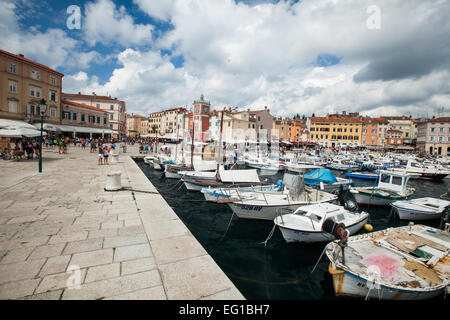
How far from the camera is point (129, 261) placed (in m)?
4.35

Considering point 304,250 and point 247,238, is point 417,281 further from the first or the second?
point 247,238

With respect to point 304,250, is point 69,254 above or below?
above

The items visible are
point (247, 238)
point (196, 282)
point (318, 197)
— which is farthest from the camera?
point (318, 197)

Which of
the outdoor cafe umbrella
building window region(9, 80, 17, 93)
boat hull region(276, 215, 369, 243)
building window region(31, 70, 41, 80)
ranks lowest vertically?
boat hull region(276, 215, 369, 243)

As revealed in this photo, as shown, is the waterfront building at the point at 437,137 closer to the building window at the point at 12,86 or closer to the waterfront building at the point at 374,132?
the waterfront building at the point at 374,132

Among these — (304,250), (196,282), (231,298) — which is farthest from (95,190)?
(304,250)

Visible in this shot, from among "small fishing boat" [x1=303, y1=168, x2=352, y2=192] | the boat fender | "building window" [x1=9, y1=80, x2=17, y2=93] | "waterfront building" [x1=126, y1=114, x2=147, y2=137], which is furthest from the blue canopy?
"waterfront building" [x1=126, y1=114, x2=147, y2=137]

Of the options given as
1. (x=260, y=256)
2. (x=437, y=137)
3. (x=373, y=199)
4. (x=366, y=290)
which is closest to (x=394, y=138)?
(x=437, y=137)

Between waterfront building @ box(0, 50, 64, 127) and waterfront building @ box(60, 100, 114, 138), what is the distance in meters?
3.18

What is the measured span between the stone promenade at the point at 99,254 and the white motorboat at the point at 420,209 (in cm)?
1378

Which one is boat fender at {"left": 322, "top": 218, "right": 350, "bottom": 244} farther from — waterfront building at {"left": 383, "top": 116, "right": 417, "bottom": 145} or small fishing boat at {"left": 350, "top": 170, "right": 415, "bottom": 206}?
waterfront building at {"left": 383, "top": 116, "right": 417, "bottom": 145}

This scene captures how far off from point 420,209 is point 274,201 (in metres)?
8.86

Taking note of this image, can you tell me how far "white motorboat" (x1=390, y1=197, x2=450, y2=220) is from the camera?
39.5ft

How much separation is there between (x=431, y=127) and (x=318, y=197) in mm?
80122
